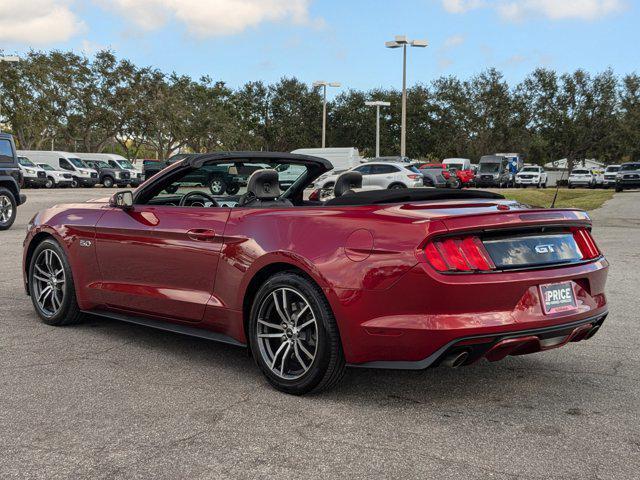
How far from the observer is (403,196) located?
4.17 m

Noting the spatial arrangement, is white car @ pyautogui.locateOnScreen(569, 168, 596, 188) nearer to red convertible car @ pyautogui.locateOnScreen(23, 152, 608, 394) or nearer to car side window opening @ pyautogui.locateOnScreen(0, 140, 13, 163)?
car side window opening @ pyautogui.locateOnScreen(0, 140, 13, 163)

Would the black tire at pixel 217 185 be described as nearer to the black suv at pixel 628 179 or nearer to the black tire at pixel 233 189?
the black tire at pixel 233 189

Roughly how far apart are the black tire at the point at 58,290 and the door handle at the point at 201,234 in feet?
4.90

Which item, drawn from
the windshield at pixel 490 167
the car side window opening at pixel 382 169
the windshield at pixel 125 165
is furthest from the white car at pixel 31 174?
the windshield at pixel 490 167

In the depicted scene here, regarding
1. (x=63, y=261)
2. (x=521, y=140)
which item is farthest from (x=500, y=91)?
(x=63, y=261)

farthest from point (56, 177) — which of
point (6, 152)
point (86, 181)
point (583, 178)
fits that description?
point (583, 178)

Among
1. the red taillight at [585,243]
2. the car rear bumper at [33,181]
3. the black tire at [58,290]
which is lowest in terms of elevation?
the car rear bumper at [33,181]

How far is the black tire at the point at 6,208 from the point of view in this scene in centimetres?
1469

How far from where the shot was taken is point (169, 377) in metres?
4.56

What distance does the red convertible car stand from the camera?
3727 millimetres

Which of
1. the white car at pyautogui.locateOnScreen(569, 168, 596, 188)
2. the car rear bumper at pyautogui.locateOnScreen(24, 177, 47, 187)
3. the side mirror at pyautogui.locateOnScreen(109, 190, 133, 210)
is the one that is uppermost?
the side mirror at pyautogui.locateOnScreen(109, 190, 133, 210)

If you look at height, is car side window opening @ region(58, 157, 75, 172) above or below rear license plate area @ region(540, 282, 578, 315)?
below

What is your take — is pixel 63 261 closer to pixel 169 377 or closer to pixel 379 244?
pixel 169 377

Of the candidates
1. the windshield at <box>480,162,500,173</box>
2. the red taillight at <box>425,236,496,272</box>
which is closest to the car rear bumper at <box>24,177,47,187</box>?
the windshield at <box>480,162,500,173</box>
